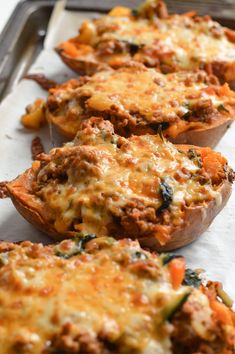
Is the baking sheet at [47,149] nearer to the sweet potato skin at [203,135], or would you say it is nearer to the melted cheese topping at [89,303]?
the sweet potato skin at [203,135]

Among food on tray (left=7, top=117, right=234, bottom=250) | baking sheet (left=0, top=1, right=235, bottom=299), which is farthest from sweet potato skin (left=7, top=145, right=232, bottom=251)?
baking sheet (left=0, top=1, right=235, bottom=299)

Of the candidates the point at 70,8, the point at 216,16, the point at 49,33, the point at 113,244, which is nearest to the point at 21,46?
the point at 49,33

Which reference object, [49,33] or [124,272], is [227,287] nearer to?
[124,272]

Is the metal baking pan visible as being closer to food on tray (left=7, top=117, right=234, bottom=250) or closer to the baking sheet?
the baking sheet

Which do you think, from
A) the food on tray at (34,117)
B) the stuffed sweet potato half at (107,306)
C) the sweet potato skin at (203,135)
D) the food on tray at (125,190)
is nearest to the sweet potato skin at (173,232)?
the food on tray at (125,190)

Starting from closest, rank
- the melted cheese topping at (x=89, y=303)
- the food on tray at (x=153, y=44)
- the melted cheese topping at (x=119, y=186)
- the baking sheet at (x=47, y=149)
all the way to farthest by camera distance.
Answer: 1. the melted cheese topping at (x=89, y=303)
2. the melted cheese topping at (x=119, y=186)
3. the baking sheet at (x=47, y=149)
4. the food on tray at (x=153, y=44)
